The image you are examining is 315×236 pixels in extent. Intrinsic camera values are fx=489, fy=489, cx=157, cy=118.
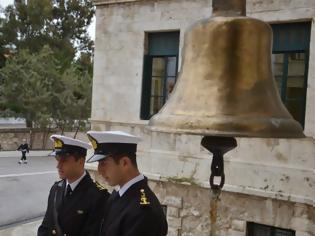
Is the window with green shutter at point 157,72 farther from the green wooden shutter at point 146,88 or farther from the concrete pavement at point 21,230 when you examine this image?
the concrete pavement at point 21,230

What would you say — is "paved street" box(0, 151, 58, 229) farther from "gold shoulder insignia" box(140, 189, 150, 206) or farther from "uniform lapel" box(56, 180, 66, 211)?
"gold shoulder insignia" box(140, 189, 150, 206)

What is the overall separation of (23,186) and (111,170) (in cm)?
1736

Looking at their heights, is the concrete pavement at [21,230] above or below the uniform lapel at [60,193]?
below

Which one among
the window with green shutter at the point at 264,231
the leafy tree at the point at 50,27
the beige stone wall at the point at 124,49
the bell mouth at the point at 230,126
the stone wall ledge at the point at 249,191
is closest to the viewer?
the bell mouth at the point at 230,126

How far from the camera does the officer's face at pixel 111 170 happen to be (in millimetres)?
3189

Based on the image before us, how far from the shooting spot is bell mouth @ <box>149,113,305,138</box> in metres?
1.97

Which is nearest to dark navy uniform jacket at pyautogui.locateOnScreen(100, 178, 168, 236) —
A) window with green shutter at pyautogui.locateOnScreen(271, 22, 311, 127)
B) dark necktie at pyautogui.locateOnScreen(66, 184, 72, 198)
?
dark necktie at pyautogui.locateOnScreen(66, 184, 72, 198)

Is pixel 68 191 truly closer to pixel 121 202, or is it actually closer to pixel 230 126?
pixel 121 202

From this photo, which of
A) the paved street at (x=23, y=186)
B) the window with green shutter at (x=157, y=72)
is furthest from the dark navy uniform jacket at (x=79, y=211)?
the paved street at (x=23, y=186)

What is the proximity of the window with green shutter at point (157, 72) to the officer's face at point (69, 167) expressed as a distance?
15.2ft

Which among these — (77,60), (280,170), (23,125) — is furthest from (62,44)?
(280,170)

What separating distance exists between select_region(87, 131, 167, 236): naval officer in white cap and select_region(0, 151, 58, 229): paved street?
10.9 meters

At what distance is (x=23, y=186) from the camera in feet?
64.4

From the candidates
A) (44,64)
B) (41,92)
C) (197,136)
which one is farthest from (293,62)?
(44,64)
